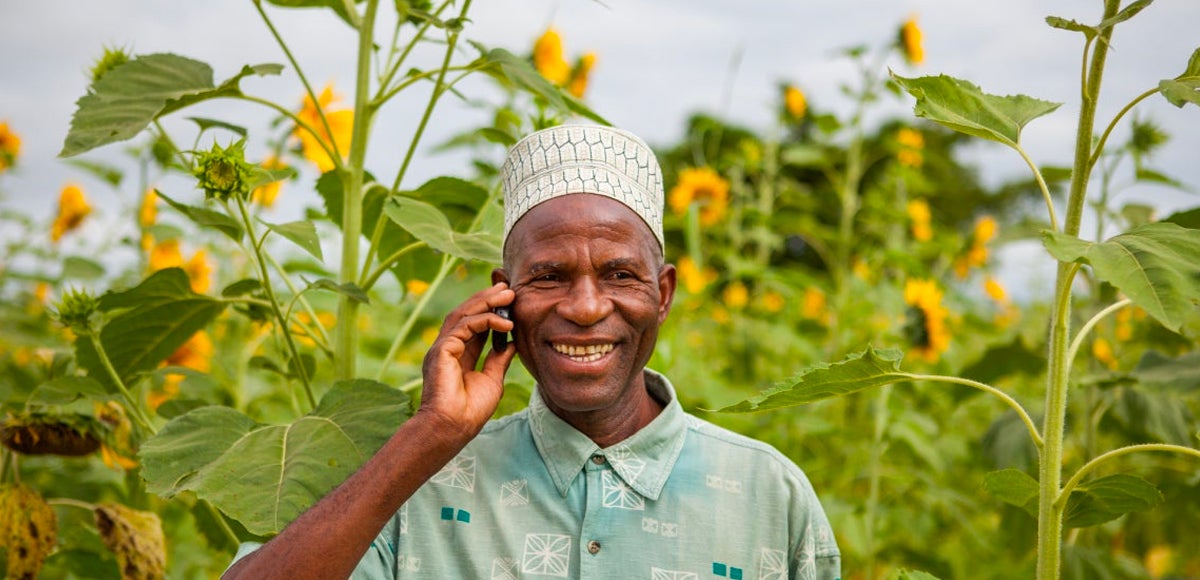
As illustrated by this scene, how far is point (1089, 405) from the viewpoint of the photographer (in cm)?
256

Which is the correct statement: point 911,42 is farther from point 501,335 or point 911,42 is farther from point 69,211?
point 69,211

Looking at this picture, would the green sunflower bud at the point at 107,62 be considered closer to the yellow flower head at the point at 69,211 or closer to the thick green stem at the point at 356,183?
the thick green stem at the point at 356,183

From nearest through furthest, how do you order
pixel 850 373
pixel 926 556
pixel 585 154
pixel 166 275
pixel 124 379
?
pixel 850 373
pixel 585 154
pixel 166 275
pixel 124 379
pixel 926 556

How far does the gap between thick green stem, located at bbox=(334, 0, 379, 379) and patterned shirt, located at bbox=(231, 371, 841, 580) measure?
312mm

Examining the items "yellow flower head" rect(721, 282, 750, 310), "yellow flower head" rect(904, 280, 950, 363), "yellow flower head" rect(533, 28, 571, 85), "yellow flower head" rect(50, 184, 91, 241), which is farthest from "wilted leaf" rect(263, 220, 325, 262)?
"yellow flower head" rect(50, 184, 91, 241)

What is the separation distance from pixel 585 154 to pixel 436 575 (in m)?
0.64

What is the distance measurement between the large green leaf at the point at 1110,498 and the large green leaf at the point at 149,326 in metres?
1.34

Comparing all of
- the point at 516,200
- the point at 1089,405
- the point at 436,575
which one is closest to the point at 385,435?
the point at 436,575

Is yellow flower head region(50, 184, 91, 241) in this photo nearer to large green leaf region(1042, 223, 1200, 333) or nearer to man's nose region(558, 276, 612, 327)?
man's nose region(558, 276, 612, 327)

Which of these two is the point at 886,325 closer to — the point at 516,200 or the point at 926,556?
the point at 926,556

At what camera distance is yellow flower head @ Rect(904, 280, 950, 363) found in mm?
3201

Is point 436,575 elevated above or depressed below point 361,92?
below

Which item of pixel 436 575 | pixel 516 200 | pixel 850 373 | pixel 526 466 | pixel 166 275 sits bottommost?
pixel 436 575

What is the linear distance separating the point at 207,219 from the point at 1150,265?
1.25 metres
